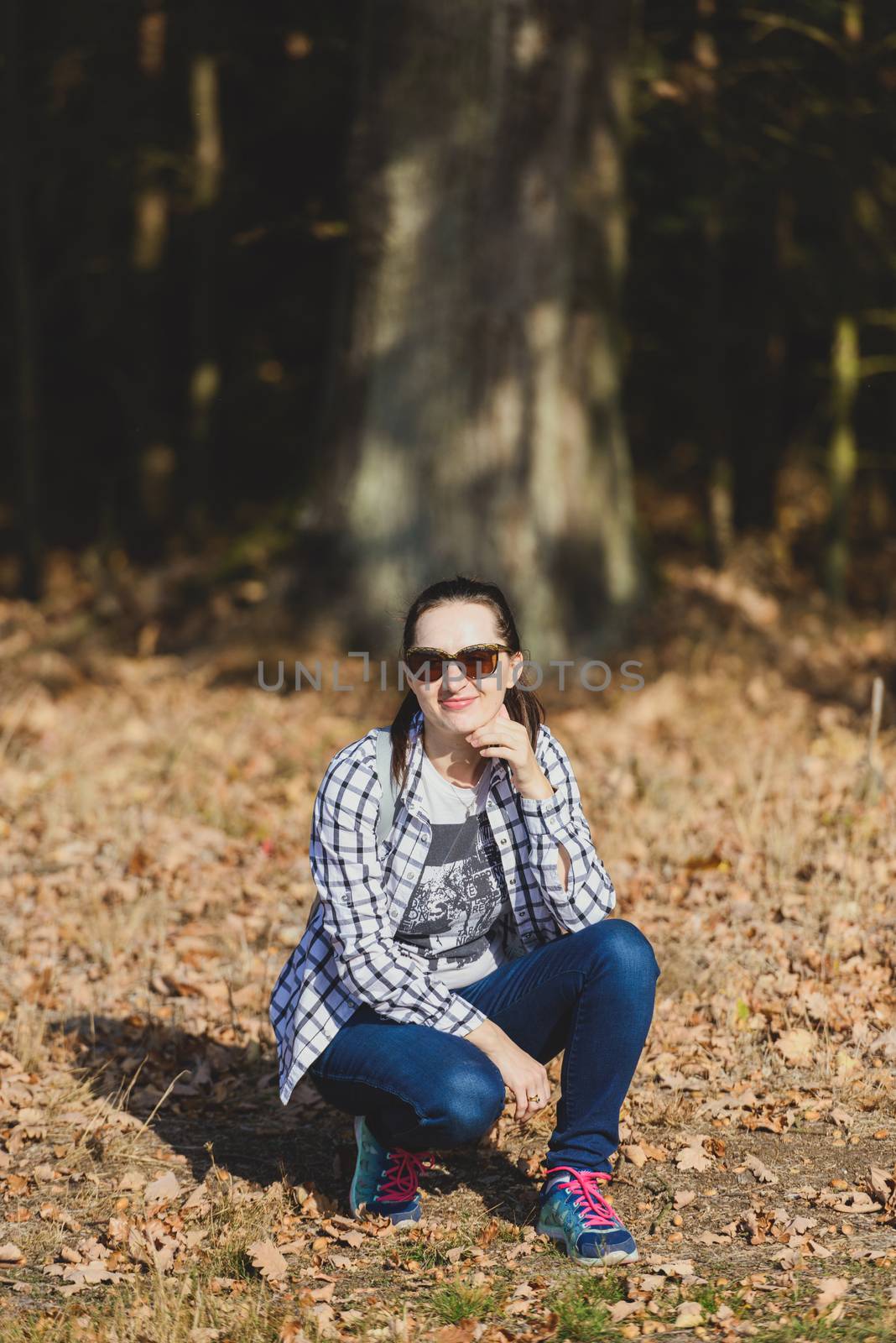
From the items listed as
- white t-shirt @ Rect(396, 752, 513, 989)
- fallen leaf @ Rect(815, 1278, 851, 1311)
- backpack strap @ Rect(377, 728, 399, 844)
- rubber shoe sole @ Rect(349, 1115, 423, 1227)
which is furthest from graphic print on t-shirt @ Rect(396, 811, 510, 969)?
fallen leaf @ Rect(815, 1278, 851, 1311)

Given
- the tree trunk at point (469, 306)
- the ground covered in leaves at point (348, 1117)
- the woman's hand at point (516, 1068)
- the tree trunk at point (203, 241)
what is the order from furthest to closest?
the tree trunk at point (203, 241)
the tree trunk at point (469, 306)
the woman's hand at point (516, 1068)
the ground covered in leaves at point (348, 1117)

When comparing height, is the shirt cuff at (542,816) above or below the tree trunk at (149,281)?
below

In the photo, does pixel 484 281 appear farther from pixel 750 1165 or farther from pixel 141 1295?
pixel 141 1295

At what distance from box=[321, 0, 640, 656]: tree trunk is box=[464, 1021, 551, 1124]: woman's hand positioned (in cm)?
611

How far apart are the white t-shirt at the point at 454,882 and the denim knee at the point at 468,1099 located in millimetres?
392

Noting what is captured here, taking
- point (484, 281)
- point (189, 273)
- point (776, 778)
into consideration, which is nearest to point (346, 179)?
point (484, 281)

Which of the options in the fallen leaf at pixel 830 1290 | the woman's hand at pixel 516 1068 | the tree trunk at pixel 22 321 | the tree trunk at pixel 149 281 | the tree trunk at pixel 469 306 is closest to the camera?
the fallen leaf at pixel 830 1290

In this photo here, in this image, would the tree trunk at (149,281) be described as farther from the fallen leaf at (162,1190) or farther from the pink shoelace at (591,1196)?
the pink shoelace at (591,1196)

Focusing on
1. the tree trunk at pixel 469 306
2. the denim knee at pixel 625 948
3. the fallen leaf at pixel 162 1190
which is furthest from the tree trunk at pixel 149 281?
the denim knee at pixel 625 948

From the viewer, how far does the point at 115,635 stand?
12.0 m

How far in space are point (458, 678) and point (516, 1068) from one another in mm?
1015

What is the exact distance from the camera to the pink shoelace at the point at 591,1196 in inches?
147

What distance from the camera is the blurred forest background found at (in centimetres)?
998

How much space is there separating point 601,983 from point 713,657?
21.9ft
